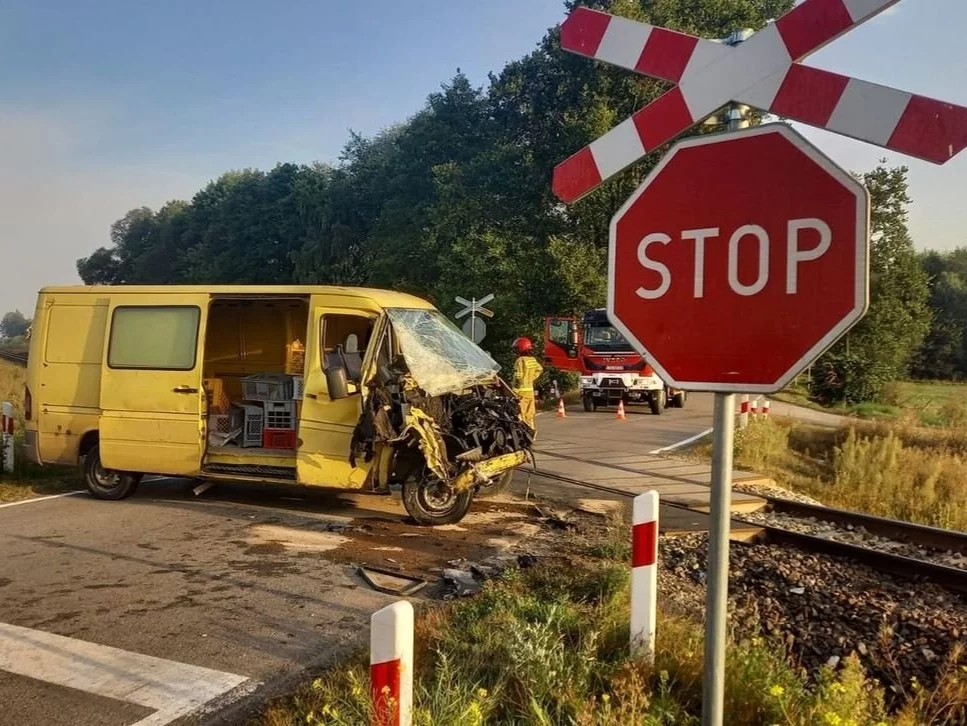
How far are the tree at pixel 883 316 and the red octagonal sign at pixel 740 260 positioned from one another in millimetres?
26517

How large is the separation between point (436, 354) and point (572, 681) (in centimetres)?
502

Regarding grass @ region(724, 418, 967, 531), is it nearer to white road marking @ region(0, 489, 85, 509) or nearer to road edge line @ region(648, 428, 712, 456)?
road edge line @ region(648, 428, 712, 456)

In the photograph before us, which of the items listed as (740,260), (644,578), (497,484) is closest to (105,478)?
(497,484)

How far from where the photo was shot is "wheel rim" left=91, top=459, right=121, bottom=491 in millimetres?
9031

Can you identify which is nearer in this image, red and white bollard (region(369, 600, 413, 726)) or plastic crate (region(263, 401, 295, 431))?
red and white bollard (region(369, 600, 413, 726))

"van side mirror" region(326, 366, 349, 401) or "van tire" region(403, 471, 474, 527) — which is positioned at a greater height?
"van side mirror" region(326, 366, 349, 401)

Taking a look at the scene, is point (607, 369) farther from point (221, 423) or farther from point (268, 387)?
point (221, 423)

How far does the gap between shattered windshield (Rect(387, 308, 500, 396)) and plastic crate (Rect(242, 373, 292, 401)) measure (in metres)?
2.49

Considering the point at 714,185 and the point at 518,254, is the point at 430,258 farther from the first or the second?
the point at 714,185

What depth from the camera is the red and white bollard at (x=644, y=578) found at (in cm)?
367

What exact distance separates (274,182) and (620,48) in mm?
56998

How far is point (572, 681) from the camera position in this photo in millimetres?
3484

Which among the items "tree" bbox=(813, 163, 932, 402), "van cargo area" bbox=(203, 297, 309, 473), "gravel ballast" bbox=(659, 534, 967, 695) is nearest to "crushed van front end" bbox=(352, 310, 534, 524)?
"gravel ballast" bbox=(659, 534, 967, 695)

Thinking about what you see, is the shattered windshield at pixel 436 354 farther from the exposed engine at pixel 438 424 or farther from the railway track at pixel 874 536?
the railway track at pixel 874 536
